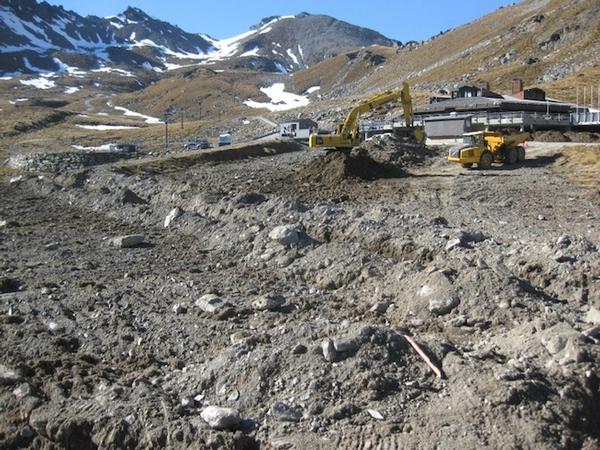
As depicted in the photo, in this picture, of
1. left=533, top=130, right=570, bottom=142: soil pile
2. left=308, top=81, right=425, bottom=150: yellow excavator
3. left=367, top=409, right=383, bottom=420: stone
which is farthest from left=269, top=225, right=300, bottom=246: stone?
left=533, top=130, right=570, bottom=142: soil pile

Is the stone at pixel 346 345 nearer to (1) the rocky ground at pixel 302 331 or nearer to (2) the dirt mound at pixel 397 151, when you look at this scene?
(1) the rocky ground at pixel 302 331

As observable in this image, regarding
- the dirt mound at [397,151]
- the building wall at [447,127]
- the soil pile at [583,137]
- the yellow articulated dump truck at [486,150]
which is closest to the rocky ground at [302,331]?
the yellow articulated dump truck at [486,150]

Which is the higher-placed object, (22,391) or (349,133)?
(349,133)

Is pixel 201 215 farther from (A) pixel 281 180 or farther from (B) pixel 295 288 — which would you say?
(A) pixel 281 180

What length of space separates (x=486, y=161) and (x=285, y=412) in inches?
957

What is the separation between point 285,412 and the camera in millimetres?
6926

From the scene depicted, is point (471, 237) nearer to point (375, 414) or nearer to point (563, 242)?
point (563, 242)

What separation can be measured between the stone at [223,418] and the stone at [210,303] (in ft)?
10.9

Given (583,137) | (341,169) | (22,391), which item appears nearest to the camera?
(22,391)

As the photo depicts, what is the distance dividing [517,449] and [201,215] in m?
13.7

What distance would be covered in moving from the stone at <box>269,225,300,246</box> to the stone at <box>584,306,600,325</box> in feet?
20.2

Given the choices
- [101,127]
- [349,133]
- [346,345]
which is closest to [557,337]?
[346,345]

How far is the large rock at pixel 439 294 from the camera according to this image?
954 centimetres

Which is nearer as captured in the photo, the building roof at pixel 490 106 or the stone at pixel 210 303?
the stone at pixel 210 303
